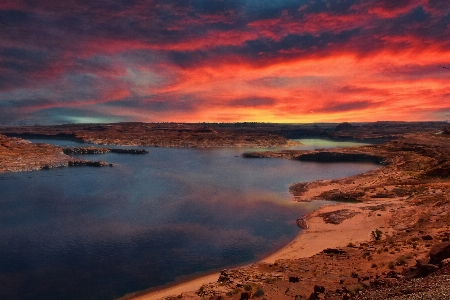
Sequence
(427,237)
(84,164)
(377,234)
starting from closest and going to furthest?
(427,237)
(377,234)
(84,164)

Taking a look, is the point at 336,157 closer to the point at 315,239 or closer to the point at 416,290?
the point at 315,239

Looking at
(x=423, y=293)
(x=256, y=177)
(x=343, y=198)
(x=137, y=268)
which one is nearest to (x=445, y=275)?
(x=423, y=293)

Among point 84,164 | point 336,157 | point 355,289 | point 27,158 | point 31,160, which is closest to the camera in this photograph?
point 355,289

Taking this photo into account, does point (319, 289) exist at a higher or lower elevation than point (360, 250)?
higher

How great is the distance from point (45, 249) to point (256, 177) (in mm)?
38853

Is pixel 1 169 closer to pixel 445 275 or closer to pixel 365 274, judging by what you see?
pixel 365 274

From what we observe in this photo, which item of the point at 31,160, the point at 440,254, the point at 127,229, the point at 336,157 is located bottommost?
the point at 127,229

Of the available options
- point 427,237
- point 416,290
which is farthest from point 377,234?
point 416,290

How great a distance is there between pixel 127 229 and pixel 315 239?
1586cm

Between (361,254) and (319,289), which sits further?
(361,254)

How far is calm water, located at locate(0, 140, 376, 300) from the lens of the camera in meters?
20.9

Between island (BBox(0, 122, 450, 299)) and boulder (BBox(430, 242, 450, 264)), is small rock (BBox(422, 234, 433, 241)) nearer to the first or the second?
island (BBox(0, 122, 450, 299))

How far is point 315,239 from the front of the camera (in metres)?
26.6

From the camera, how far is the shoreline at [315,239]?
61.8ft
